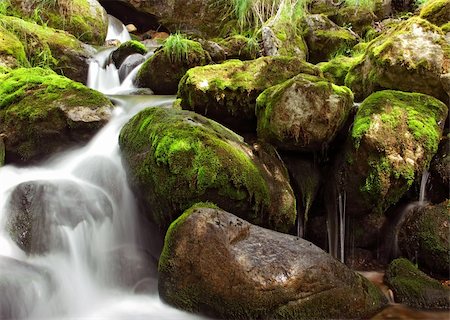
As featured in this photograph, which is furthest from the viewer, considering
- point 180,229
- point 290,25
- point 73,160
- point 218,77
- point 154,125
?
point 290,25

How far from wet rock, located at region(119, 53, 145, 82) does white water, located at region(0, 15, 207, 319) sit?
3.96 metres

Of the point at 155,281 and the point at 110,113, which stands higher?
the point at 110,113

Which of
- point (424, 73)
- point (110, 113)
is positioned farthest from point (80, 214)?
point (424, 73)

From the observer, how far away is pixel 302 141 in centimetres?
489

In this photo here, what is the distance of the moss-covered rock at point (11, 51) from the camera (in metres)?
7.38

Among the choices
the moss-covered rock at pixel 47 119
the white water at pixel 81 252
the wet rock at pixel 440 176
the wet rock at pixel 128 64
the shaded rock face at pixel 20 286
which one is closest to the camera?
the shaded rock face at pixel 20 286

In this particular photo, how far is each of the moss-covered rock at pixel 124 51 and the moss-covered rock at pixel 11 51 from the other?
2.03 meters

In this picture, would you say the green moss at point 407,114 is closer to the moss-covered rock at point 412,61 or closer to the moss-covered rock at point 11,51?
the moss-covered rock at point 412,61

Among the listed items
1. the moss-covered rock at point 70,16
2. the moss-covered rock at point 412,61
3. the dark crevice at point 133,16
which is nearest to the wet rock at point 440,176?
the moss-covered rock at point 412,61

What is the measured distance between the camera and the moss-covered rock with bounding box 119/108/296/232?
426 cm

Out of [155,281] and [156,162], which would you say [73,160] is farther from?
[155,281]

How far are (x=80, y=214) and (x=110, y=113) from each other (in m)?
1.99

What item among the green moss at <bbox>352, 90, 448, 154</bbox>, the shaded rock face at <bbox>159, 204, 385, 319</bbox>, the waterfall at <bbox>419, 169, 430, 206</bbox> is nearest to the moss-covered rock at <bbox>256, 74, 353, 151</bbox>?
the green moss at <bbox>352, 90, 448, 154</bbox>

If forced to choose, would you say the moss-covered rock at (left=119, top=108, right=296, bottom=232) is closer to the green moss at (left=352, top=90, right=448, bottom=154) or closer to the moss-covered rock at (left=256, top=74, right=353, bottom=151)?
the moss-covered rock at (left=256, top=74, right=353, bottom=151)
